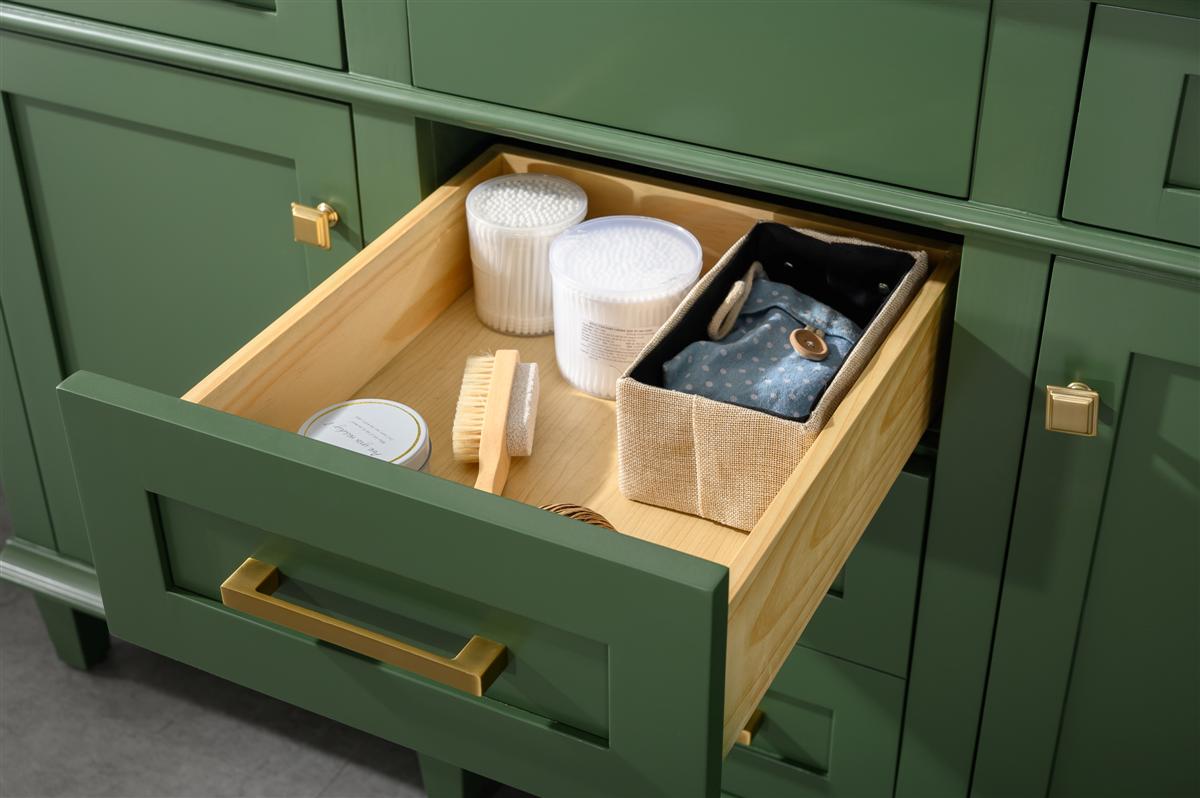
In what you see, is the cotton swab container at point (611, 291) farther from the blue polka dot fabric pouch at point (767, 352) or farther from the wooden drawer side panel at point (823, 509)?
the wooden drawer side panel at point (823, 509)

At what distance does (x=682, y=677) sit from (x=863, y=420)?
212 millimetres

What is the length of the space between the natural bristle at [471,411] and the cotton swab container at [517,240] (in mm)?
85

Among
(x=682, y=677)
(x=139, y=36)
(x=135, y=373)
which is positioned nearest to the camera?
(x=682, y=677)

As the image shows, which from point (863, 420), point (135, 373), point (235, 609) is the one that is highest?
point (863, 420)

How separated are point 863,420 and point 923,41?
0.24m

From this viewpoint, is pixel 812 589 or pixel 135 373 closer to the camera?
pixel 812 589

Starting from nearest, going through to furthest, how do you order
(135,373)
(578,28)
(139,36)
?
(578,28) → (139,36) → (135,373)

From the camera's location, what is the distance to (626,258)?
3.31ft

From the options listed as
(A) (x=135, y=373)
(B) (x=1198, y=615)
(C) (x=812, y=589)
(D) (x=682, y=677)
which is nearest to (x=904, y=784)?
(B) (x=1198, y=615)

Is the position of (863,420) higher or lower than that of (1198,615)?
higher

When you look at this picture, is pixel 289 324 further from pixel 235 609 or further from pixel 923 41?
pixel 923 41

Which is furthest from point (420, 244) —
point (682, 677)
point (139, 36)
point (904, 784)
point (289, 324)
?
point (904, 784)

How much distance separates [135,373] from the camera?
1.40 metres

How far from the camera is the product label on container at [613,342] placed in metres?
0.99
